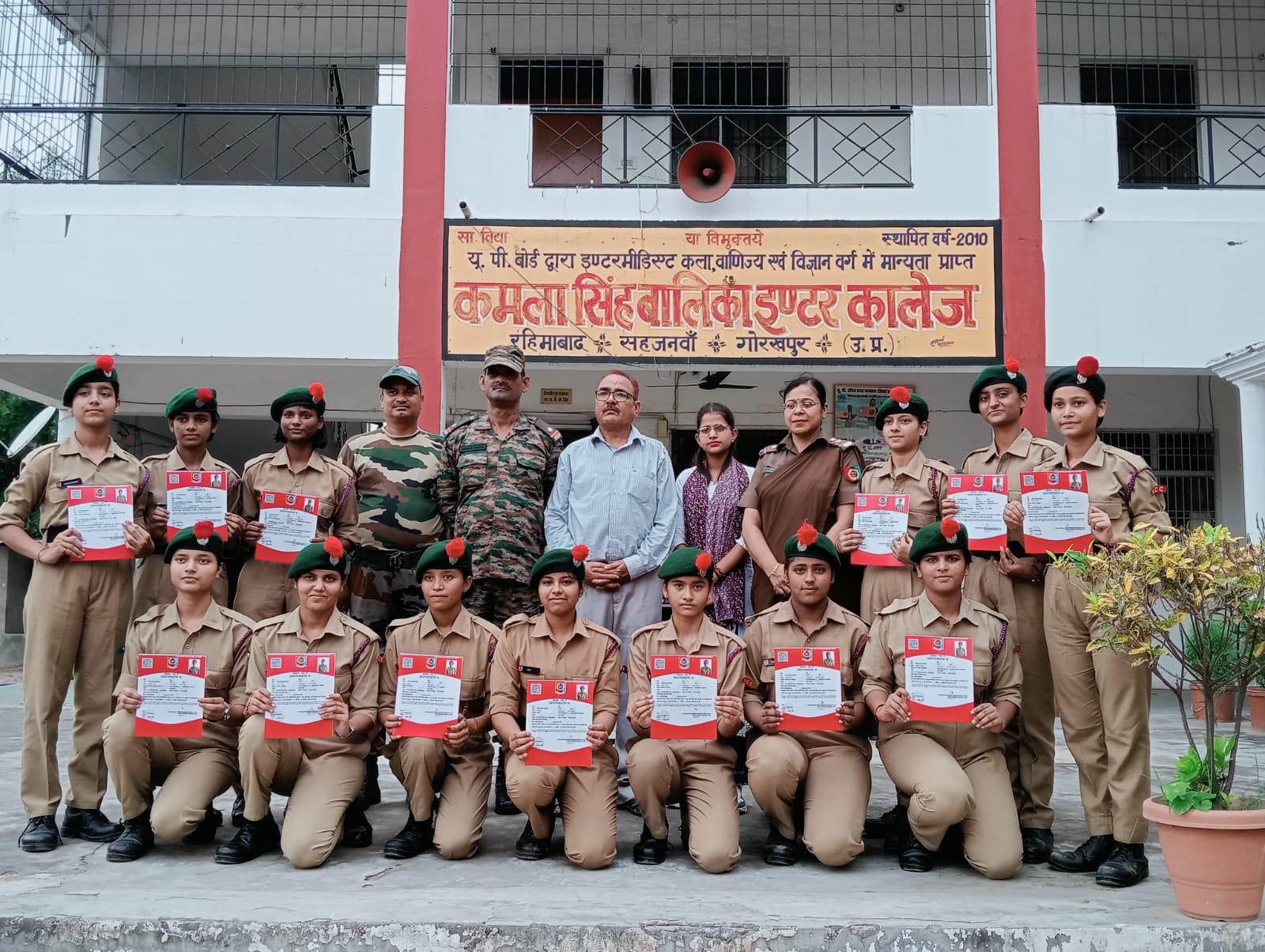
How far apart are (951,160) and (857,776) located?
18.9ft

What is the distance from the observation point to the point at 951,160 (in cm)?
832

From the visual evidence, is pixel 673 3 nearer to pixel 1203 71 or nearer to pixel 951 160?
pixel 951 160

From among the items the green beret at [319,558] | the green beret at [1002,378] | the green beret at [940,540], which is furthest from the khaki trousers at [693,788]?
the green beret at [1002,378]

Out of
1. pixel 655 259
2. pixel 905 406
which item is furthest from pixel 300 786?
pixel 655 259

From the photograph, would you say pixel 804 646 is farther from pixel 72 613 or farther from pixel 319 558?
pixel 72 613

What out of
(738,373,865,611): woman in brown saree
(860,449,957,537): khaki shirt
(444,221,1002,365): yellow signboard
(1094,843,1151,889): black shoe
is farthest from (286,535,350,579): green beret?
(444,221,1002,365): yellow signboard

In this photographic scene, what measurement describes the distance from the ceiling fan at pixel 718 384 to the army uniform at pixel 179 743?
6.42m

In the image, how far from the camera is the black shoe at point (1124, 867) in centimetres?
383

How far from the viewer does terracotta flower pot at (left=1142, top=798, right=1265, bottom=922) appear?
335cm

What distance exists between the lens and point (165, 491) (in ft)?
15.7

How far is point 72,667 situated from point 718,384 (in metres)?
7.02

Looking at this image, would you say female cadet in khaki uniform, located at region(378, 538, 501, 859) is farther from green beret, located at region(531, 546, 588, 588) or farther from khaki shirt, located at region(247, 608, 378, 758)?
green beret, located at region(531, 546, 588, 588)

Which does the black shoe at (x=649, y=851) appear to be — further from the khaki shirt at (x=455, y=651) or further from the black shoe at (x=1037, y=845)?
the black shoe at (x=1037, y=845)

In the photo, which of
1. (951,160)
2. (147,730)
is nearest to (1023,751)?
(147,730)
